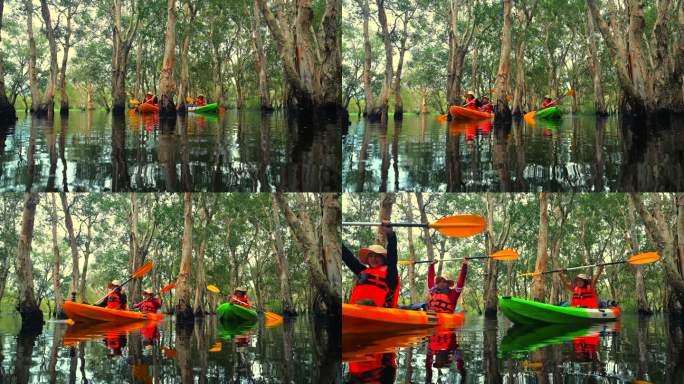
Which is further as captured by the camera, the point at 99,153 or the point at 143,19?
the point at 143,19

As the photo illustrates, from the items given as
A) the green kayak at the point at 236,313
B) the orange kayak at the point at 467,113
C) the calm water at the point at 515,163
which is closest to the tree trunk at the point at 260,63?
the orange kayak at the point at 467,113

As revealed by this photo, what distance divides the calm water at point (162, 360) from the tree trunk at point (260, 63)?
14712 mm

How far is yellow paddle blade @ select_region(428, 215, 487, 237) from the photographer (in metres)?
7.48

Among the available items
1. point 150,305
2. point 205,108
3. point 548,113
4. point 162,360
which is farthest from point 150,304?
point 548,113

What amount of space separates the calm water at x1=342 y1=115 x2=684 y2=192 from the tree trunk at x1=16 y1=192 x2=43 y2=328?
5.32 m

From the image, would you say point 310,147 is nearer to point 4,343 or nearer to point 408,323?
point 408,323

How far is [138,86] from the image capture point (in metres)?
23.1

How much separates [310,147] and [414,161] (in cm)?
151

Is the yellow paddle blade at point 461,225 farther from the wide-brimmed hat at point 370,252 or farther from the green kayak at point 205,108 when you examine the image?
the green kayak at point 205,108

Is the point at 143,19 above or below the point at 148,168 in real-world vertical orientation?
above

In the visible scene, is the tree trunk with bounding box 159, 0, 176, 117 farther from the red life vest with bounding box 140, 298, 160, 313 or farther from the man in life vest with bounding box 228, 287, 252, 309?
the red life vest with bounding box 140, 298, 160, 313

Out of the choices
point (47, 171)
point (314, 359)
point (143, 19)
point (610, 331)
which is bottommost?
point (610, 331)


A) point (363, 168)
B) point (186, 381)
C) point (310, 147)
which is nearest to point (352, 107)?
point (310, 147)

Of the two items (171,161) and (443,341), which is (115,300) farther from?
(443,341)
